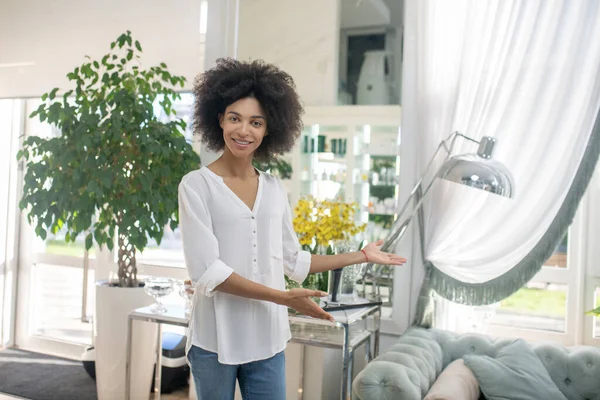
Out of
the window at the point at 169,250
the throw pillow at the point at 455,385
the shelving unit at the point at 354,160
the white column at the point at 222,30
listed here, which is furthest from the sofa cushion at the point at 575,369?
the window at the point at 169,250

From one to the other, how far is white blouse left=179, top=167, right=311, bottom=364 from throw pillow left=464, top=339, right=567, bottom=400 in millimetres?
965

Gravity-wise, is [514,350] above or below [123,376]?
above

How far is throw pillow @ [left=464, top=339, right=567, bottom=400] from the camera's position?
6.73 feet

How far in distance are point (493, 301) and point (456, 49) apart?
3.68ft

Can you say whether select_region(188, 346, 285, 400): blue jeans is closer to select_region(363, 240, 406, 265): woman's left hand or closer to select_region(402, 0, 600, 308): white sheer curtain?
select_region(363, 240, 406, 265): woman's left hand

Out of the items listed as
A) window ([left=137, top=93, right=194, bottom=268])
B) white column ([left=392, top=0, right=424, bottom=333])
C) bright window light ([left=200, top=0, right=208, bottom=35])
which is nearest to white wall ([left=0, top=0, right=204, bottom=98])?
bright window light ([left=200, top=0, right=208, bottom=35])

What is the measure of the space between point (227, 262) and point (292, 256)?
235mm

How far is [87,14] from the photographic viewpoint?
363 centimetres

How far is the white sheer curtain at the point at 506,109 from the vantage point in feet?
7.96

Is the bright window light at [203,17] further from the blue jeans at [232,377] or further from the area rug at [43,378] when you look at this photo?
the blue jeans at [232,377]

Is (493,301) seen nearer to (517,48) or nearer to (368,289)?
(368,289)

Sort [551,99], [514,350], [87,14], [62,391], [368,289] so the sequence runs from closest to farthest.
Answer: [514,350] → [551,99] → [368,289] → [62,391] → [87,14]

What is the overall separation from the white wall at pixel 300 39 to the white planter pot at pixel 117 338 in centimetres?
134

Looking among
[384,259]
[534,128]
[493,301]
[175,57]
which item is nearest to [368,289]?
[493,301]
